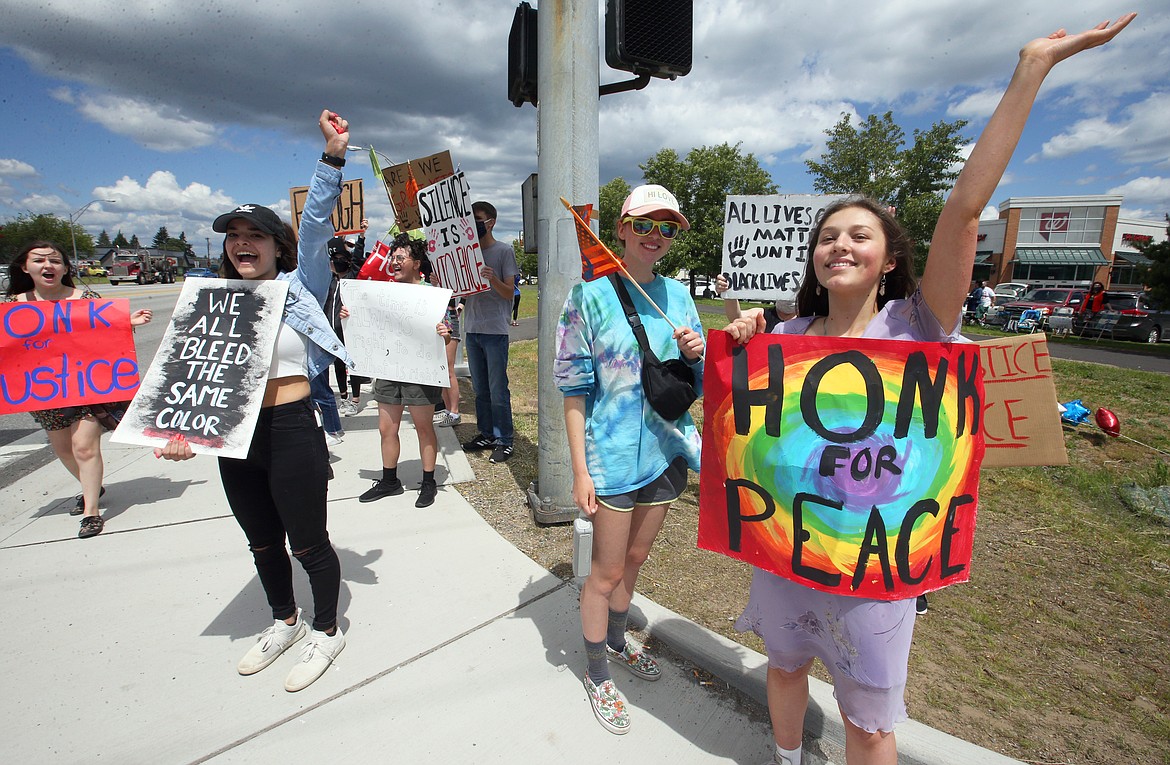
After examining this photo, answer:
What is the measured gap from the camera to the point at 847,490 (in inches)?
57.7

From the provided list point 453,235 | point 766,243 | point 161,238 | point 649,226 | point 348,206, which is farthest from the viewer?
point 161,238

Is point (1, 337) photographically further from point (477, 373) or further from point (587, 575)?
point (587, 575)

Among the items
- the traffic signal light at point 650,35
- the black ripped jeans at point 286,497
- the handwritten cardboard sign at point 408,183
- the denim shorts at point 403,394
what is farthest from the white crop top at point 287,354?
the handwritten cardboard sign at point 408,183

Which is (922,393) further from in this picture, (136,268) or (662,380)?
(136,268)

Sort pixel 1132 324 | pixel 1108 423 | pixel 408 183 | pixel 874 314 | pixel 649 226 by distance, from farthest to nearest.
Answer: pixel 1132 324 < pixel 408 183 < pixel 1108 423 < pixel 649 226 < pixel 874 314

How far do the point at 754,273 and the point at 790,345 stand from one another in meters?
2.97

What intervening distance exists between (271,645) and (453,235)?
10.8 ft

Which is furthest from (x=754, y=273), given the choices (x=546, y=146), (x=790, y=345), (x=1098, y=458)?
(x=1098, y=458)

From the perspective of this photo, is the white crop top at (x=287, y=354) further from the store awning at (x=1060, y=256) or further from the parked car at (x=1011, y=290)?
the store awning at (x=1060, y=256)

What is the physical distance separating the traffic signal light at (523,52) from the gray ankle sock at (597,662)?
10.6 feet

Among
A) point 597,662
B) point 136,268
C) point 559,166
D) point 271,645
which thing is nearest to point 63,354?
point 271,645

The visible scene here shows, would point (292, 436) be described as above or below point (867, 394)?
below

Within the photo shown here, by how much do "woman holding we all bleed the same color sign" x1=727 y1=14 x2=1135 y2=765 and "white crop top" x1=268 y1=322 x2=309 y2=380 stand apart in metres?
1.81

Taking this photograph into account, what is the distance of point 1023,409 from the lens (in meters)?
2.73
